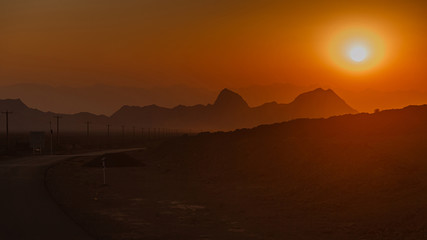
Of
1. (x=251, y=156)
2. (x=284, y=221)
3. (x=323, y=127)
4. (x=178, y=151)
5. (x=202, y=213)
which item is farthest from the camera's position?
(x=323, y=127)

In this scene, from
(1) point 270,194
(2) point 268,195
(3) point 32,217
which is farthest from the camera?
(1) point 270,194

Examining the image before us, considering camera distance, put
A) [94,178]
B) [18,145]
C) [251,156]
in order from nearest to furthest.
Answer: [94,178]
[251,156]
[18,145]

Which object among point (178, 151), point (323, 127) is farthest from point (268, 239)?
point (323, 127)

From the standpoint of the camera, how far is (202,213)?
22.9 meters

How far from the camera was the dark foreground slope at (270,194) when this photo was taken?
19047mm

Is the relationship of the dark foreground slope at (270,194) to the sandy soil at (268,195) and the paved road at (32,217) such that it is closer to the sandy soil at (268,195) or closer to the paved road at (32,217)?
the sandy soil at (268,195)

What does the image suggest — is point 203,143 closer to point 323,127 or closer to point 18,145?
point 323,127

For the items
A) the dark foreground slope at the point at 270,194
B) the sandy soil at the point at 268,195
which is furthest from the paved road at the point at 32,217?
the dark foreground slope at the point at 270,194

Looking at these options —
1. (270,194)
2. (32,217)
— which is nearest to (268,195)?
(270,194)

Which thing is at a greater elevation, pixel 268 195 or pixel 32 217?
pixel 32 217

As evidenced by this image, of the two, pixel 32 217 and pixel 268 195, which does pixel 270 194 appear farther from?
pixel 32 217

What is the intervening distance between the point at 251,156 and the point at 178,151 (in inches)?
774

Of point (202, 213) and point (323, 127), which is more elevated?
point (323, 127)

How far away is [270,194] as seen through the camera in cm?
3059
